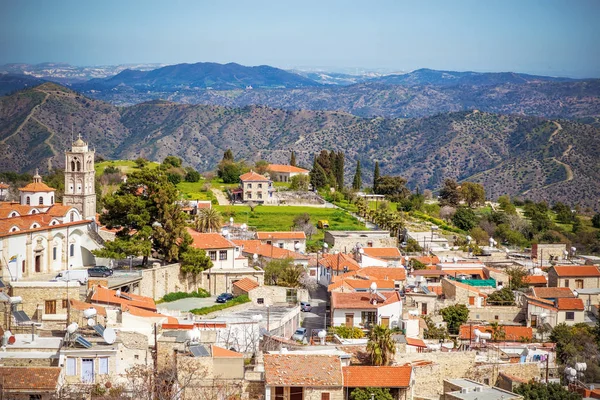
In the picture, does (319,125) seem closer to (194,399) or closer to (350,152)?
(350,152)

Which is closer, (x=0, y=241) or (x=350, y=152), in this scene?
(x=0, y=241)

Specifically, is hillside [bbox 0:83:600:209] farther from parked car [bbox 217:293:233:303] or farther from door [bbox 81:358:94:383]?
door [bbox 81:358:94:383]

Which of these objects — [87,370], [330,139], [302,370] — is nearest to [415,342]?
[302,370]

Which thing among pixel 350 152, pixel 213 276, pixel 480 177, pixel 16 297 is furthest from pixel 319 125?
pixel 16 297

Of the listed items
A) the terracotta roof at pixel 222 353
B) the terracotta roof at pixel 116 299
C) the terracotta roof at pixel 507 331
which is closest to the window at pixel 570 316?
the terracotta roof at pixel 507 331

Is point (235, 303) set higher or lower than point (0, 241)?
lower

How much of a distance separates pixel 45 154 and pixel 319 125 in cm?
5993

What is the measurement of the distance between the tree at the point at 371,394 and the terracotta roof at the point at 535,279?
746 inches

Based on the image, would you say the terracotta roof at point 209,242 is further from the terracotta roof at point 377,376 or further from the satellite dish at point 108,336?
the satellite dish at point 108,336

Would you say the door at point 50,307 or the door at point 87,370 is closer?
the door at point 87,370

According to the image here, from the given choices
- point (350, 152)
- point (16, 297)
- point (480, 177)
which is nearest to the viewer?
point (16, 297)

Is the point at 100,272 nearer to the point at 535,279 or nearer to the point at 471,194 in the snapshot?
the point at 535,279

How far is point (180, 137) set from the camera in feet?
499

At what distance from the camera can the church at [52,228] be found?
29.5 meters
